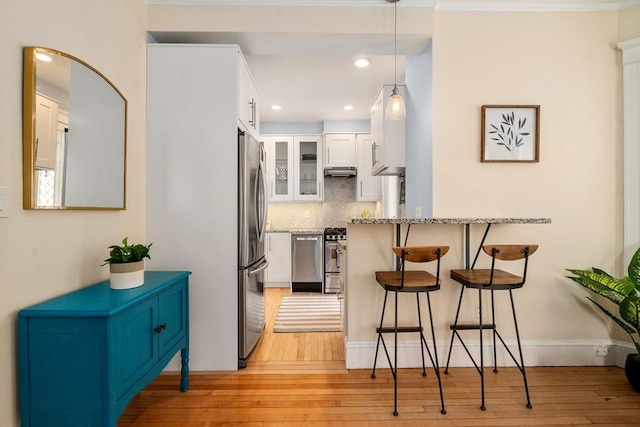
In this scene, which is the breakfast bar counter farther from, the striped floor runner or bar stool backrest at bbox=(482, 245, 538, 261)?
the striped floor runner

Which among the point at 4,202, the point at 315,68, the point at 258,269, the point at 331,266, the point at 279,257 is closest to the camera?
the point at 4,202

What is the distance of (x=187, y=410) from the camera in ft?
6.40

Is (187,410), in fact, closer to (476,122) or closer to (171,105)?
(171,105)

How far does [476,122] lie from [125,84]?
2.63 meters

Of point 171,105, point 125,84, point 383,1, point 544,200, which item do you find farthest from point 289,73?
point 544,200

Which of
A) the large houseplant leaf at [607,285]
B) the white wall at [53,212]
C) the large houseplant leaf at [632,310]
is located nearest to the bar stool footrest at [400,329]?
the large houseplant leaf at [607,285]

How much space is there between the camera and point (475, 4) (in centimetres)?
252

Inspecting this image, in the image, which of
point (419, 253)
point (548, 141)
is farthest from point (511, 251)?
point (548, 141)

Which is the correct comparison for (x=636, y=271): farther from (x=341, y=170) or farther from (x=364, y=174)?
(x=341, y=170)

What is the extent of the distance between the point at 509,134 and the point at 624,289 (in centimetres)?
133

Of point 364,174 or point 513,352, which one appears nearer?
point 513,352

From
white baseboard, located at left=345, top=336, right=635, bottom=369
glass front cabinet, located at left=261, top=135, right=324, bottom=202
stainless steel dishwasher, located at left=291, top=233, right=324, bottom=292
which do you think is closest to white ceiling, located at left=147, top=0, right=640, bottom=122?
glass front cabinet, located at left=261, top=135, right=324, bottom=202

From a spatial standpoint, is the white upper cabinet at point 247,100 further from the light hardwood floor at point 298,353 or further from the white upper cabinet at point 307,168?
the white upper cabinet at point 307,168

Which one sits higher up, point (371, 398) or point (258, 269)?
point (258, 269)
